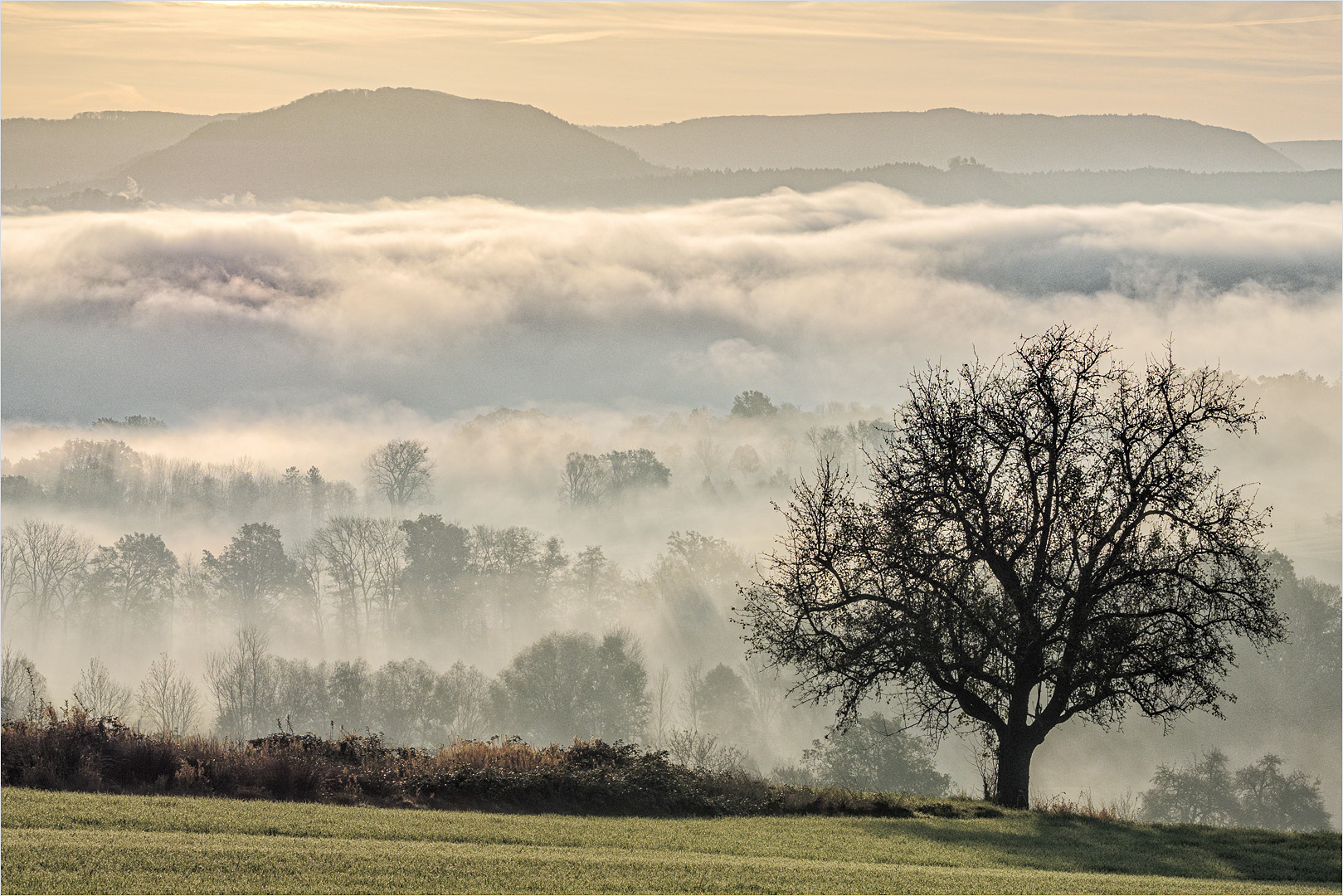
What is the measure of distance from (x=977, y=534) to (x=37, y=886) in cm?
1621

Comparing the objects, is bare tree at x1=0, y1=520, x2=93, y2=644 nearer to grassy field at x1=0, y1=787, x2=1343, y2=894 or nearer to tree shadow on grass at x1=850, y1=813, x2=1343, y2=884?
grassy field at x1=0, y1=787, x2=1343, y2=894

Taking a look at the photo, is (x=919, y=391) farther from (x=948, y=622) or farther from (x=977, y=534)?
(x=948, y=622)

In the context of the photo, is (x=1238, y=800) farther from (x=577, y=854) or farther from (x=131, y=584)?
(x=131, y=584)

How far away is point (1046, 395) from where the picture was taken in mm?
22375

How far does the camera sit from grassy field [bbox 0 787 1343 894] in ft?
38.3

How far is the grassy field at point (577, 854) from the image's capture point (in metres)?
11.7

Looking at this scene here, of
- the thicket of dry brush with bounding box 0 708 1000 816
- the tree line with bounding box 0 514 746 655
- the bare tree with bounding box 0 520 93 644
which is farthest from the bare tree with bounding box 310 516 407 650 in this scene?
the thicket of dry brush with bounding box 0 708 1000 816

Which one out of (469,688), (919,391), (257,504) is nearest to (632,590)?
(469,688)

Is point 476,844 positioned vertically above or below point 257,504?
below

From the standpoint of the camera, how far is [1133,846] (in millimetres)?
17500

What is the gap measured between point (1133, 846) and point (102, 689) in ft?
380

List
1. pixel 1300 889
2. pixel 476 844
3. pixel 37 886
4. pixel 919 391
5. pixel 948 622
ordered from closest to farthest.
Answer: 1. pixel 37 886
2. pixel 476 844
3. pixel 1300 889
4. pixel 948 622
5. pixel 919 391

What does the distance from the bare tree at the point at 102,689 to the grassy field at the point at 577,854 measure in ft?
335

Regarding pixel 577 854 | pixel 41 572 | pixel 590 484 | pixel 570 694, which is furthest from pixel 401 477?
pixel 577 854
